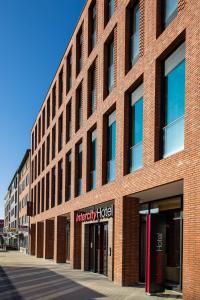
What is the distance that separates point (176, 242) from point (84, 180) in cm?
967

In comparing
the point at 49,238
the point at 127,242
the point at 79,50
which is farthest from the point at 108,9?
the point at 49,238

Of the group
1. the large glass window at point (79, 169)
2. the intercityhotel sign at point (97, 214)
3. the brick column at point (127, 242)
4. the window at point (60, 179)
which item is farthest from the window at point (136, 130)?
the window at point (60, 179)

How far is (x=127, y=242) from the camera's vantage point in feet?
69.9

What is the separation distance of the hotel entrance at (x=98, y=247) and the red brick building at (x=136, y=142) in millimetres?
56

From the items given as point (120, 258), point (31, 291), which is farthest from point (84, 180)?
point (31, 291)

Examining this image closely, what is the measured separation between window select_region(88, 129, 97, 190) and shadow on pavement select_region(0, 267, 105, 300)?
17.0 ft

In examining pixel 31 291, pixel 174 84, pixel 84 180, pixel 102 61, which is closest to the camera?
pixel 174 84

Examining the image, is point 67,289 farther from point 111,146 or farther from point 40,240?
point 40,240

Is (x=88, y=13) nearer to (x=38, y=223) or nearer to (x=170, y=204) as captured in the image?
(x=170, y=204)

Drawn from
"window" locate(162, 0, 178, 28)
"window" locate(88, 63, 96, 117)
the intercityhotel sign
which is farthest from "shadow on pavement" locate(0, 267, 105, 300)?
"window" locate(162, 0, 178, 28)

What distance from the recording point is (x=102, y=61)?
25.9 metres

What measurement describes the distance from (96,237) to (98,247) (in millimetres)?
823

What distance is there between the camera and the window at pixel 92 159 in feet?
91.4

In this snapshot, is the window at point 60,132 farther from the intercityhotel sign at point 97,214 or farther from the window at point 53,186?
the intercityhotel sign at point 97,214
